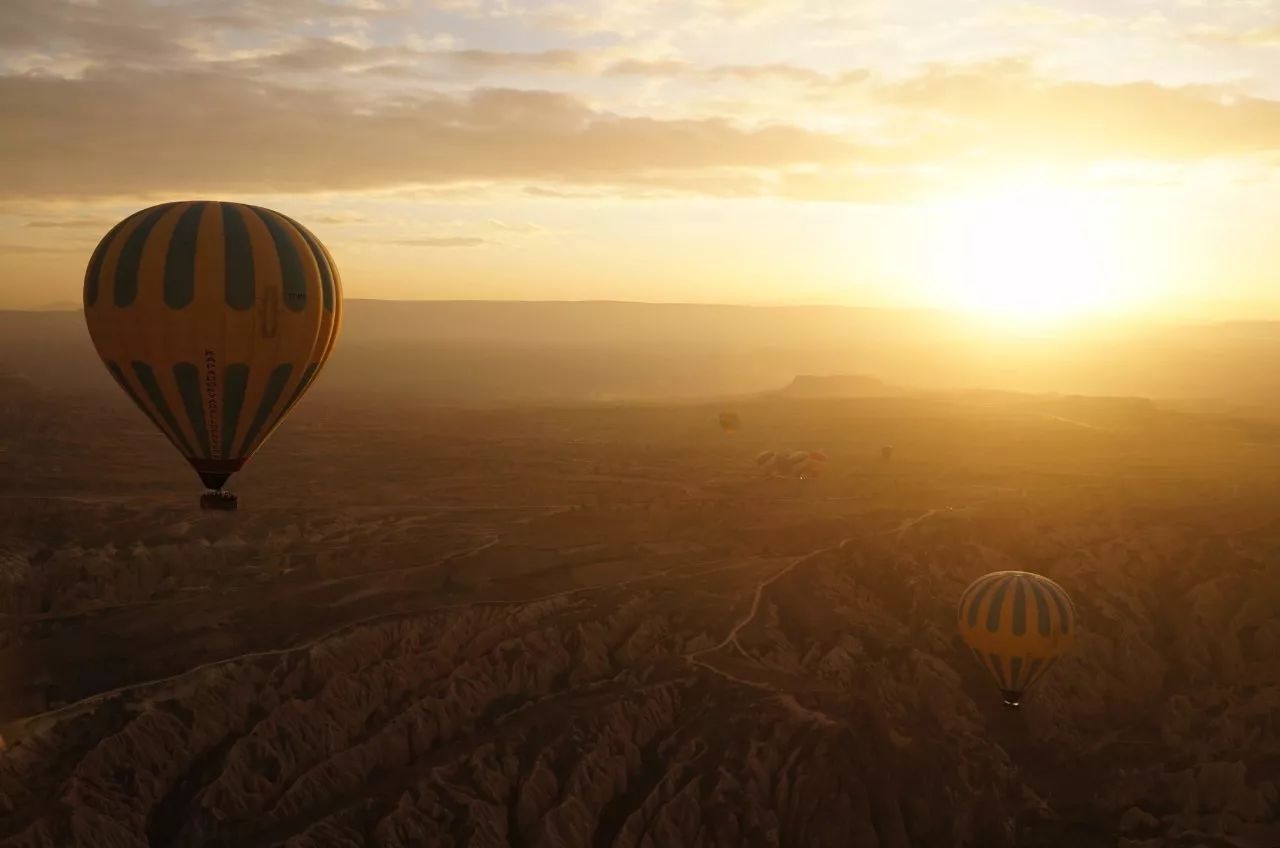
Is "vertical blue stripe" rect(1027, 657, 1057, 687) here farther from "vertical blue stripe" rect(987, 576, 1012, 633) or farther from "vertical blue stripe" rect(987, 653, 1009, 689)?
"vertical blue stripe" rect(987, 576, 1012, 633)

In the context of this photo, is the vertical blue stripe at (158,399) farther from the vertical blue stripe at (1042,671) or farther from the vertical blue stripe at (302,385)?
the vertical blue stripe at (1042,671)

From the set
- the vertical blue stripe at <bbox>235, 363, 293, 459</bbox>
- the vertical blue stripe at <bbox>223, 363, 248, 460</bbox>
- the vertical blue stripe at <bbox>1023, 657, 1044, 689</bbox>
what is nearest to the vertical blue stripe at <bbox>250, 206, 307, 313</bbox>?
the vertical blue stripe at <bbox>235, 363, 293, 459</bbox>

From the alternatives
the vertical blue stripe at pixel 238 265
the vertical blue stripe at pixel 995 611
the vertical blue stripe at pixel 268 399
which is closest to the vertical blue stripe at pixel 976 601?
the vertical blue stripe at pixel 995 611

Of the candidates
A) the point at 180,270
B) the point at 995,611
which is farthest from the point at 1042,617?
the point at 180,270

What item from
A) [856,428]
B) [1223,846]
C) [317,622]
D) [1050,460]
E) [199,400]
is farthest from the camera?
[856,428]

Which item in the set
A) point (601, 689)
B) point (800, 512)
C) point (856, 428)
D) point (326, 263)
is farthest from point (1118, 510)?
point (856, 428)

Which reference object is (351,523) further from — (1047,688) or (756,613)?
(1047,688)

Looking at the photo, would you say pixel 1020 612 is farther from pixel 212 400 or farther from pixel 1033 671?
pixel 212 400
